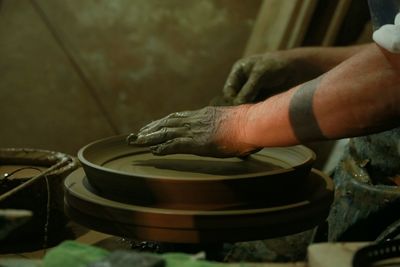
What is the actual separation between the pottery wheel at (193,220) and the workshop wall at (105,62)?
2.42 metres

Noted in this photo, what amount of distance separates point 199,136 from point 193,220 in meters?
0.40

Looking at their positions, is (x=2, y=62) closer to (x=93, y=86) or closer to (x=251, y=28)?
(x=93, y=86)

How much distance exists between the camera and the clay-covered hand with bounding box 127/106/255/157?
2.06 m

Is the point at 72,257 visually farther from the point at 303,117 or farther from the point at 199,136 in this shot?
the point at 303,117

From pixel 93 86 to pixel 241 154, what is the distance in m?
2.39

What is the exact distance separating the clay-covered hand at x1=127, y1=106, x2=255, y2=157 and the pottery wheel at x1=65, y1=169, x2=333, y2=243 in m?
0.29

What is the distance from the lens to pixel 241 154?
2.12 metres

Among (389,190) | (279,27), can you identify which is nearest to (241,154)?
(389,190)

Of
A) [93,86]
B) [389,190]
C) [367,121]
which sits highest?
[367,121]

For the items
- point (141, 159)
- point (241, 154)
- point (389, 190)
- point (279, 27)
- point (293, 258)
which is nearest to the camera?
point (241, 154)

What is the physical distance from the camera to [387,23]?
6.72 feet

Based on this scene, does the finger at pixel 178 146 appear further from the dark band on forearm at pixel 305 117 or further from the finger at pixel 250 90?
the finger at pixel 250 90

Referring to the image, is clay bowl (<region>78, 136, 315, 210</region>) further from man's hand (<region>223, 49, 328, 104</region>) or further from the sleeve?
man's hand (<region>223, 49, 328, 104</region>)

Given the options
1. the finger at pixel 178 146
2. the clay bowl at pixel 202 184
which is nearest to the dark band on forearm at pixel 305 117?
the clay bowl at pixel 202 184
